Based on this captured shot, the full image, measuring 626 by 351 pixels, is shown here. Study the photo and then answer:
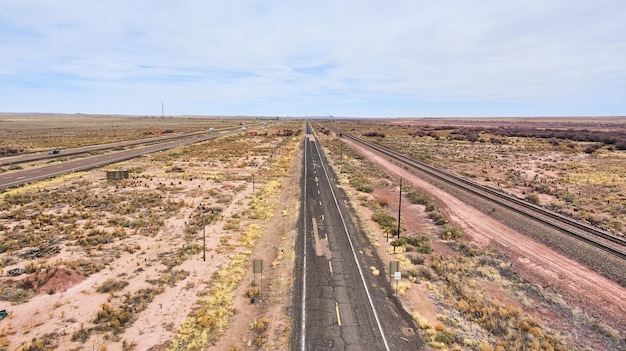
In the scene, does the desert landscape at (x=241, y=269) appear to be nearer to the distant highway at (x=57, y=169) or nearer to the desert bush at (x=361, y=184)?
the desert bush at (x=361, y=184)

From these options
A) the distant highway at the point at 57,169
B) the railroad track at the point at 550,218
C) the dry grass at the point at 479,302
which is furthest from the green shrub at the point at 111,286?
the distant highway at the point at 57,169

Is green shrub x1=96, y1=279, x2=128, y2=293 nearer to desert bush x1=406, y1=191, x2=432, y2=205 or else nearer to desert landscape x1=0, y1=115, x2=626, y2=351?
desert landscape x1=0, y1=115, x2=626, y2=351

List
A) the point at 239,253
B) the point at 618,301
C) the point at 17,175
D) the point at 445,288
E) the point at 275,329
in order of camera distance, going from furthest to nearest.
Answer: the point at 17,175 < the point at 239,253 < the point at 445,288 < the point at 618,301 < the point at 275,329

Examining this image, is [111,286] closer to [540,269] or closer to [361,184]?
[540,269]

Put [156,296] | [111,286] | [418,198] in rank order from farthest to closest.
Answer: [418,198] → [111,286] → [156,296]

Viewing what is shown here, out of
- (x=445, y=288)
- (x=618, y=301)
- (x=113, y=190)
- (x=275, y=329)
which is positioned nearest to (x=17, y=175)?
(x=113, y=190)

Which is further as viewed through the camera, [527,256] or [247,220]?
[247,220]

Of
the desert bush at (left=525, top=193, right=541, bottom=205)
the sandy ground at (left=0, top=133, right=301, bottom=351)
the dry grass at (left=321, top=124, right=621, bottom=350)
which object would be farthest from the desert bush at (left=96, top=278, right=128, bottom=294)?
the desert bush at (left=525, top=193, right=541, bottom=205)

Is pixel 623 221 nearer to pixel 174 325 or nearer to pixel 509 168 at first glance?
pixel 509 168

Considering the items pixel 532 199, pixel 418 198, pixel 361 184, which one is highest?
pixel 361 184

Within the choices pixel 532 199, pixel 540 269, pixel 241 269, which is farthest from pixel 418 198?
pixel 241 269
